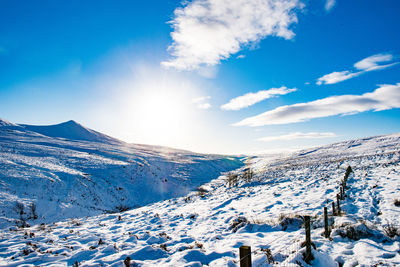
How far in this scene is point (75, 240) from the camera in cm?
941

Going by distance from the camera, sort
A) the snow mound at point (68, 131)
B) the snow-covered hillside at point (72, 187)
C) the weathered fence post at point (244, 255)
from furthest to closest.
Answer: the snow mound at point (68, 131) < the snow-covered hillside at point (72, 187) < the weathered fence post at point (244, 255)

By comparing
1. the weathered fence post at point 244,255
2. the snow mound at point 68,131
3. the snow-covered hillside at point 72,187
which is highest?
the snow mound at point 68,131

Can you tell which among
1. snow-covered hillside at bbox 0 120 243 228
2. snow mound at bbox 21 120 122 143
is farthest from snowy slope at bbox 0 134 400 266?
snow mound at bbox 21 120 122 143

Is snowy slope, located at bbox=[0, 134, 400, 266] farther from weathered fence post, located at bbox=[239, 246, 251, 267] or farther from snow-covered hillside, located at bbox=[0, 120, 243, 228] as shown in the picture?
snow-covered hillside, located at bbox=[0, 120, 243, 228]

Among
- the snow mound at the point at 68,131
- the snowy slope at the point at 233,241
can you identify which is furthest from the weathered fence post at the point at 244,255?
the snow mound at the point at 68,131

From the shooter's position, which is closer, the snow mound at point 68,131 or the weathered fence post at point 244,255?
the weathered fence post at point 244,255

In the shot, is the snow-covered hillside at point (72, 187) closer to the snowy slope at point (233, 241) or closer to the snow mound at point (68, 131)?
the snowy slope at point (233, 241)

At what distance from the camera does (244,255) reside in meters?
3.64

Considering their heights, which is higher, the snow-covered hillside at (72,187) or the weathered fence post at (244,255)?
the weathered fence post at (244,255)

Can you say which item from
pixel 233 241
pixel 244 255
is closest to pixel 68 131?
pixel 233 241

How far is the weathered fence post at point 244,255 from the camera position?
3594mm

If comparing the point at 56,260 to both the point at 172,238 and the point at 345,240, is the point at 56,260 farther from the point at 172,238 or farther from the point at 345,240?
the point at 345,240

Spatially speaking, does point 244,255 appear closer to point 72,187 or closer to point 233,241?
point 233,241

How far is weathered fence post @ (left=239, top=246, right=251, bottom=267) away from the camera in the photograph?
11.8ft
